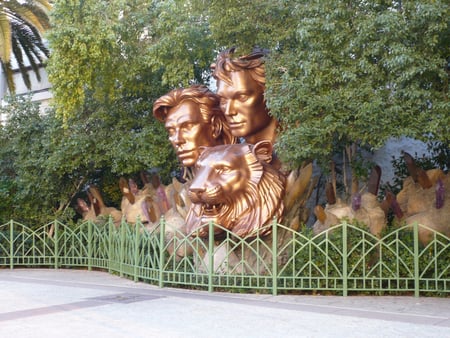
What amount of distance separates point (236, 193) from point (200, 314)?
323cm

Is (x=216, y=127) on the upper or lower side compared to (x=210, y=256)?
upper

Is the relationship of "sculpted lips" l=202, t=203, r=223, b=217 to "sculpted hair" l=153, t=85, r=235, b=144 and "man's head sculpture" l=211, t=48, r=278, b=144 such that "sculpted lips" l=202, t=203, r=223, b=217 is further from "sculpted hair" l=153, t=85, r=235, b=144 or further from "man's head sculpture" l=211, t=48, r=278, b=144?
"sculpted hair" l=153, t=85, r=235, b=144

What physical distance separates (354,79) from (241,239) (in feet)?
10.5

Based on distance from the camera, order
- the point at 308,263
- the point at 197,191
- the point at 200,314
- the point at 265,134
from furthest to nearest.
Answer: the point at 265,134 < the point at 197,191 < the point at 308,263 < the point at 200,314

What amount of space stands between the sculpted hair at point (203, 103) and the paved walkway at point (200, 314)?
3984mm

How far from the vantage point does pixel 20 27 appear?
16.6 meters

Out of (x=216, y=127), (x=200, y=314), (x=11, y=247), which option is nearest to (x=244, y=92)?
(x=216, y=127)

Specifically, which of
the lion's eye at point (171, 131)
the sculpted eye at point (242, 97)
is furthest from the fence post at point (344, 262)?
the lion's eye at point (171, 131)

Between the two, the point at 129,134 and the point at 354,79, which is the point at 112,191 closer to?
the point at 129,134

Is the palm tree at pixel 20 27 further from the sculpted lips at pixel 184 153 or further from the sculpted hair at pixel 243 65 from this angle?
the sculpted hair at pixel 243 65

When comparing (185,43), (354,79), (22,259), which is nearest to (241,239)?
(354,79)

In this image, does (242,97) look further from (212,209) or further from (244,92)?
(212,209)

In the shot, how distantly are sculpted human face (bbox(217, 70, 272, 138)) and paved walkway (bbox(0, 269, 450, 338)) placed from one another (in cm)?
371

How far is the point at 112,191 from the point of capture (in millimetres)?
16781
